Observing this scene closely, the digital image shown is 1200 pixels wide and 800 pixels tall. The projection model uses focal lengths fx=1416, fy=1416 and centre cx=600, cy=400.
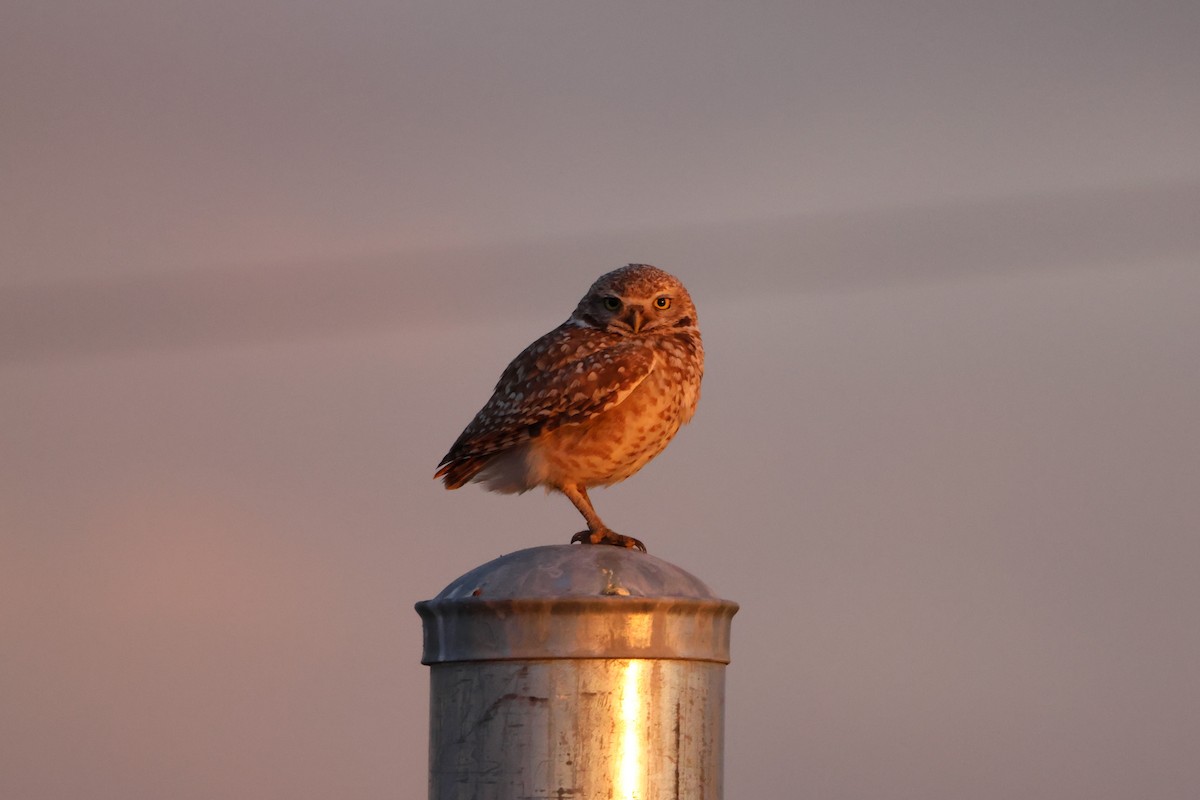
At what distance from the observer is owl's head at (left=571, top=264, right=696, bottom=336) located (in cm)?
630

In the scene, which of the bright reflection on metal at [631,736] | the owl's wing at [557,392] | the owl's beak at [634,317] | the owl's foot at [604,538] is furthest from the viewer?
the owl's beak at [634,317]

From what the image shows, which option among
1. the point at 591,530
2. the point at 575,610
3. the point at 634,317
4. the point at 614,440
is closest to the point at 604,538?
the point at 591,530

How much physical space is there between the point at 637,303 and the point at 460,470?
3.75 ft

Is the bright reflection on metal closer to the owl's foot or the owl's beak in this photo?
the owl's foot

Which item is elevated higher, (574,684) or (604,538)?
(604,538)

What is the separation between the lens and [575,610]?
123 inches

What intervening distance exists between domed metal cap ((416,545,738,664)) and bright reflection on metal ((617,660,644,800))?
0.19 feet

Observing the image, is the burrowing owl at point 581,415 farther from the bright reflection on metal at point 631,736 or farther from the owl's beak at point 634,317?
the bright reflection on metal at point 631,736

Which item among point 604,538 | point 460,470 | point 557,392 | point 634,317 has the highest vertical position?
point 634,317

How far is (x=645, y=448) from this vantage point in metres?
5.62

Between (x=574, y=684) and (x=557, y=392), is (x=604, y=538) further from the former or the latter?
(x=574, y=684)

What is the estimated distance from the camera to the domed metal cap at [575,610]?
3141mm

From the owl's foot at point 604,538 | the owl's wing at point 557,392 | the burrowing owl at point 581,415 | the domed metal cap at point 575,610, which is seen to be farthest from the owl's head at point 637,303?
the domed metal cap at point 575,610

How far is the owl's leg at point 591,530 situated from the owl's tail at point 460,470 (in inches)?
15.8
